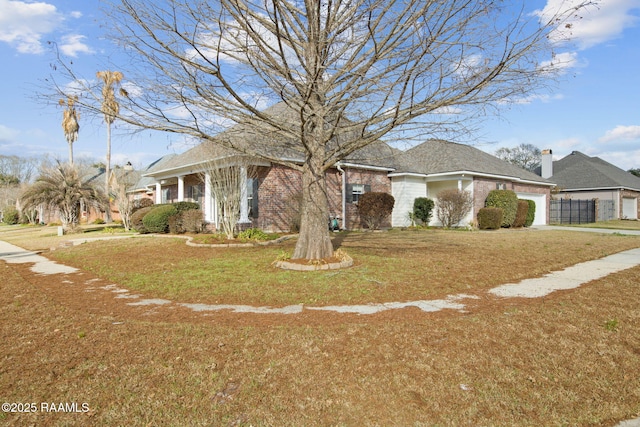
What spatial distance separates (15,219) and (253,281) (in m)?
42.6

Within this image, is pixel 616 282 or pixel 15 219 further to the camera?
pixel 15 219

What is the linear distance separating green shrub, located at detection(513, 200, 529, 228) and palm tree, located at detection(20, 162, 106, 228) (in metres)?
21.8

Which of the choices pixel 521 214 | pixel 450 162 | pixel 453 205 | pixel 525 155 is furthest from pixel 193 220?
pixel 525 155

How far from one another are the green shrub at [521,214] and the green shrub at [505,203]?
570mm

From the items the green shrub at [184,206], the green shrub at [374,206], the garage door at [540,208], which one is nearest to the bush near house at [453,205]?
the green shrub at [374,206]

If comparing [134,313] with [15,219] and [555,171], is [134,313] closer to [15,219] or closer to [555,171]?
[555,171]

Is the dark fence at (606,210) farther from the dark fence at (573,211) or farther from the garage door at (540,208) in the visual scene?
the garage door at (540,208)

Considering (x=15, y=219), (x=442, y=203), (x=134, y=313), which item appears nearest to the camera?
(x=134, y=313)

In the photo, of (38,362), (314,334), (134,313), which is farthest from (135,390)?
(134,313)

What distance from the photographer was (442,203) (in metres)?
19.3

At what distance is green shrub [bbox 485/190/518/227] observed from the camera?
19.7m

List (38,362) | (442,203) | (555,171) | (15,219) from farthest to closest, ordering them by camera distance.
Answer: (15,219), (555,171), (442,203), (38,362)

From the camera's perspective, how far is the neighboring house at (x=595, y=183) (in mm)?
29328

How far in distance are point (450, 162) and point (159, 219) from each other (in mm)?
14776
